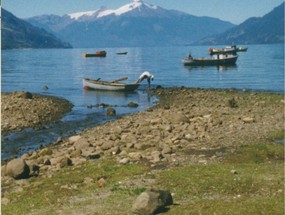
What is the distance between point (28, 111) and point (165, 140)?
2756 centimetres

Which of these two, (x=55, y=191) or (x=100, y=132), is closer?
(x=55, y=191)

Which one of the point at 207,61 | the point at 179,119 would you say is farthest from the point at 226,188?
the point at 207,61

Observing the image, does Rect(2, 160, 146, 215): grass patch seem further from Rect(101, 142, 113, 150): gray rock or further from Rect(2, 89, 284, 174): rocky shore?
Rect(101, 142, 113, 150): gray rock

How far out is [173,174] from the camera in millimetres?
25078

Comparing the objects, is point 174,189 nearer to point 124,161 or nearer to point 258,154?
point 124,161

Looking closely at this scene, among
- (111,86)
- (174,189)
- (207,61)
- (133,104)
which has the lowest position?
(133,104)

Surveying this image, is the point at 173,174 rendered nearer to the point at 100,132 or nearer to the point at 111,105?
the point at 100,132

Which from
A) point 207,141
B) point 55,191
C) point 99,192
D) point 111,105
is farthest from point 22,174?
point 111,105

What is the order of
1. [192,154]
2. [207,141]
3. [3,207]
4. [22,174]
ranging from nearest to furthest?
[3,207]
[22,174]
[192,154]
[207,141]

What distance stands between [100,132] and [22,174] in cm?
1676

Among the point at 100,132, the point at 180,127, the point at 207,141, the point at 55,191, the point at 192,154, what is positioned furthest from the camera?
the point at 100,132

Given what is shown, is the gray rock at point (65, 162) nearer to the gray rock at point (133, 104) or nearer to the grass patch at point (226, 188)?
the grass patch at point (226, 188)

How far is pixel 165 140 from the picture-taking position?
3619 centimetres

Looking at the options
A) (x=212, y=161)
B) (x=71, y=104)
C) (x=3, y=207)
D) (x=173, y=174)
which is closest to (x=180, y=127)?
(x=212, y=161)
